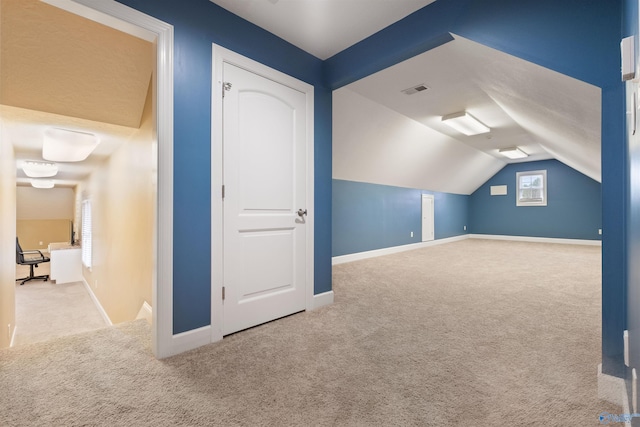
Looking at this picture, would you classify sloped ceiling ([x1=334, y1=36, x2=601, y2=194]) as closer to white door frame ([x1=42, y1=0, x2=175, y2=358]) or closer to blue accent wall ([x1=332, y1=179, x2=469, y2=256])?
blue accent wall ([x1=332, y1=179, x2=469, y2=256])

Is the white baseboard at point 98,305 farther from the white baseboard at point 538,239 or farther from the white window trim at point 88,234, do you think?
the white baseboard at point 538,239

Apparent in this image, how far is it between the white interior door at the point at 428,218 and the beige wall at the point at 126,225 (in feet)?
21.8

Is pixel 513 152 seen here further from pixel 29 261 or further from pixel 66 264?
pixel 29 261

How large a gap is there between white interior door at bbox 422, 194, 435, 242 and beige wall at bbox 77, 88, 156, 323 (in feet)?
21.8

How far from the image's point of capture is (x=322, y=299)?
276 cm

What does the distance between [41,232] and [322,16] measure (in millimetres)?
12251

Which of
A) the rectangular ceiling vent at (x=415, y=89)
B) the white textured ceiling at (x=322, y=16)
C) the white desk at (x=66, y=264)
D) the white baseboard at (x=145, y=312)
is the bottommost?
the white desk at (x=66, y=264)

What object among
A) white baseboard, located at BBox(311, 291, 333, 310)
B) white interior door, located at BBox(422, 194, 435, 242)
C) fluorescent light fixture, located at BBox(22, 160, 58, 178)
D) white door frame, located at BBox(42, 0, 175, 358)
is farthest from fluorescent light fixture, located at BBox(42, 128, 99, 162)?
white interior door, located at BBox(422, 194, 435, 242)

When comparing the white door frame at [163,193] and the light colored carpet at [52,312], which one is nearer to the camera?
the white door frame at [163,193]

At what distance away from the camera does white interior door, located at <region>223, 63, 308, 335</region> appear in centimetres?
211

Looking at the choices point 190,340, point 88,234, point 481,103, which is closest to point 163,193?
point 190,340

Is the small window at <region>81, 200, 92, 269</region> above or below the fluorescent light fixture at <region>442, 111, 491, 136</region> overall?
below

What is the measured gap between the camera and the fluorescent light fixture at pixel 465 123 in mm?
4590

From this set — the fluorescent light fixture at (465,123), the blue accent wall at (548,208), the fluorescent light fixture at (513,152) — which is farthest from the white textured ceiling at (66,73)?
the blue accent wall at (548,208)
